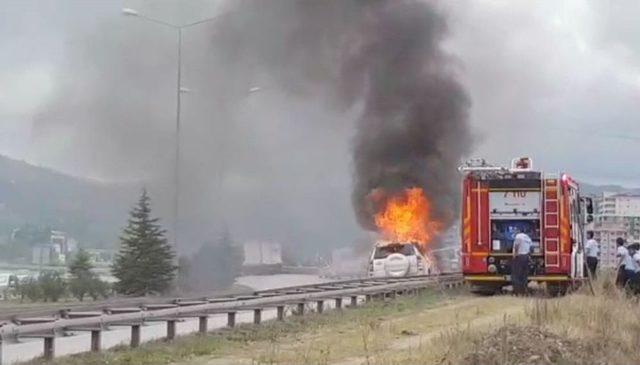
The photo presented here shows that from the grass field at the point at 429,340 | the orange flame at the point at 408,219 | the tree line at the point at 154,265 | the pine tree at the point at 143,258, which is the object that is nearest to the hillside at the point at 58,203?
the tree line at the point at 154,265

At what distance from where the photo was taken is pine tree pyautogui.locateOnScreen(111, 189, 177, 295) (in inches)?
1216

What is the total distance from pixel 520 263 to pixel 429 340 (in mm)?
9251

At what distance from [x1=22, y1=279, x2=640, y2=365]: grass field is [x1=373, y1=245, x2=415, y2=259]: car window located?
13558 mm

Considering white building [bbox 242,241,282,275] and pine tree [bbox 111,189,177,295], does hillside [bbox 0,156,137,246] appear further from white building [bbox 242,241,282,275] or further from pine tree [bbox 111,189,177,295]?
pine tree [bbox 111,189,177,295]

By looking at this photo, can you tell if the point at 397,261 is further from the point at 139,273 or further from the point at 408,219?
the point at 139,273

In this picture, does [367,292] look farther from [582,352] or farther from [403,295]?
[582,352]

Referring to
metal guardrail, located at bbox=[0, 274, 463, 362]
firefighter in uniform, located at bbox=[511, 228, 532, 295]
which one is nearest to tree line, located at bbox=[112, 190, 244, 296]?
metal guardrail, located at bbox=[0, 274, 463, 362]

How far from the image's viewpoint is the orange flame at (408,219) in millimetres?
38375

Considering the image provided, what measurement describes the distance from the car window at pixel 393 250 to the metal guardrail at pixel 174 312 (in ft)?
30.4

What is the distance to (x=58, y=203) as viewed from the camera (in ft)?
207

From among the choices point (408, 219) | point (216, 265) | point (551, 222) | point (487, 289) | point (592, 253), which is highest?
point (408, 219)

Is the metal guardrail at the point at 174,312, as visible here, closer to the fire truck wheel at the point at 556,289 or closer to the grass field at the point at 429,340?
the grass field at the point at 429,340

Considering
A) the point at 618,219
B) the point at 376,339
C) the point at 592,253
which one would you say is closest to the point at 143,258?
the point at 592,253

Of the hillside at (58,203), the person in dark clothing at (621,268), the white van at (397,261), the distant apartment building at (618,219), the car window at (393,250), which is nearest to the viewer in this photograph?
the person in dark clothing at (621,268)
